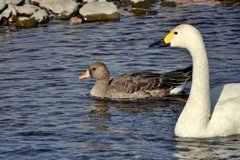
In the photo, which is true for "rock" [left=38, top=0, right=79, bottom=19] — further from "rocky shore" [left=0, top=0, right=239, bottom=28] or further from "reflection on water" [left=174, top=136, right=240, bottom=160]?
"reflection on water" [left=174, top=136, right=240, bottom=160]

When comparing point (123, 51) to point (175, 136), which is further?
point (123, 51)

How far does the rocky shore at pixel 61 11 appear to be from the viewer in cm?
2227

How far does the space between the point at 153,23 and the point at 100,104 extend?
24.4 ft

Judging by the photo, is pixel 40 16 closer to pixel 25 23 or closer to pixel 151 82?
pixel 25 23

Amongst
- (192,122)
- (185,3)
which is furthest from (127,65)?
(185,3)

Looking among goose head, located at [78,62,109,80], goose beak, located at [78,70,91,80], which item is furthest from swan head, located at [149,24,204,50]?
goose beak, located at [78,70,91,80]

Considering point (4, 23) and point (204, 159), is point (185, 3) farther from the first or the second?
point (204, 159)

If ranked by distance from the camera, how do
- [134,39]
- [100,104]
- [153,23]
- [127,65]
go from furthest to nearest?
[153,23], [134,39], [127,65], [100,104]

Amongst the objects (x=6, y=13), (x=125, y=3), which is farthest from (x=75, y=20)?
(x=125, y=3)

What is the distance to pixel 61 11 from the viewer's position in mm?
23016

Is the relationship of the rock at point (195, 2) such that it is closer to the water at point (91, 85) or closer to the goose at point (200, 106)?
the water at point (91, 85)

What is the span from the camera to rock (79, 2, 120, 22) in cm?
2230

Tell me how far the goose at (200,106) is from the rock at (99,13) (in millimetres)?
10944

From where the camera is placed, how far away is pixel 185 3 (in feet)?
80.1
